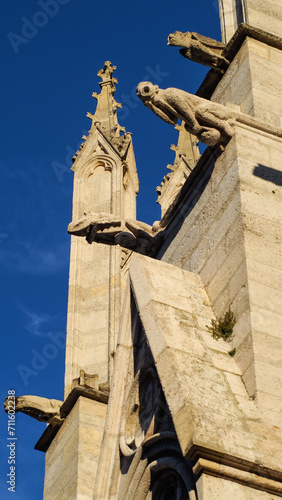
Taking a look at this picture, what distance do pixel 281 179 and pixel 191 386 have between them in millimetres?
2155

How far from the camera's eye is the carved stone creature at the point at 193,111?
25.7 feet

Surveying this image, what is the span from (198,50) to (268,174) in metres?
1.88

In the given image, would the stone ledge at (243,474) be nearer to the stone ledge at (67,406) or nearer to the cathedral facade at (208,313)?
the cathedral facade at (208,313)

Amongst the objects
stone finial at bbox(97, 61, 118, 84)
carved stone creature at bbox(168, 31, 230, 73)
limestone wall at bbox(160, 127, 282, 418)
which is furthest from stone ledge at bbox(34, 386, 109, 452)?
stone finial at bbox(97, 61, 118, 84)

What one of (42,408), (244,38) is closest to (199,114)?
(244,38)

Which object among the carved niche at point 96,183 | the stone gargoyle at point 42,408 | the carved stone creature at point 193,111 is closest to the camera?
the carved stone creature at point 193,111

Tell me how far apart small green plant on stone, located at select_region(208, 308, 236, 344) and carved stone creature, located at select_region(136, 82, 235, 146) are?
1.60 m

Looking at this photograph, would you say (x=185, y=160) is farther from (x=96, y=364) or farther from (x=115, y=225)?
(x=115, y=225)

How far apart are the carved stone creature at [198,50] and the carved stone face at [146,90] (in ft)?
3.47

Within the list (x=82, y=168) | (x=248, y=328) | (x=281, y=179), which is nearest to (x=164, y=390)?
(x=248, y=328)

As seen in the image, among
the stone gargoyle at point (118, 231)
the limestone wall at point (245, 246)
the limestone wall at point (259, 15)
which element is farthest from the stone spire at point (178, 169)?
the limestone wall at point (245, 246)

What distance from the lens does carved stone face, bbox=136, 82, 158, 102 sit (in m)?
7.90

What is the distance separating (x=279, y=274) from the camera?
6.90m

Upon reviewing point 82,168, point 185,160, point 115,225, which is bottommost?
point 115,225
